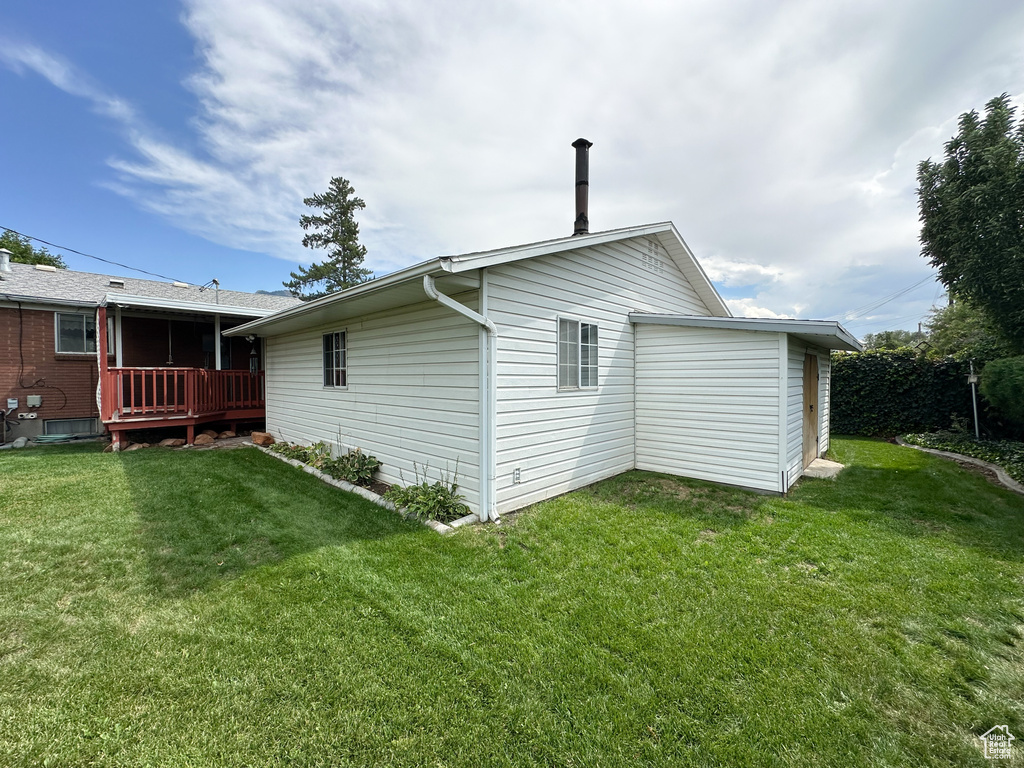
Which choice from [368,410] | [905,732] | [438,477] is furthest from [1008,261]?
[368,410]

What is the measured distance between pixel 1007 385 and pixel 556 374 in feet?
28.9

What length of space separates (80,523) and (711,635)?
620cm

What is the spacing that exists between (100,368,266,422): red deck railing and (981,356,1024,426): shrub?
633 inches

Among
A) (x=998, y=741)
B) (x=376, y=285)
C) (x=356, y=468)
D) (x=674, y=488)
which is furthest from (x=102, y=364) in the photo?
(x=998, y=741)

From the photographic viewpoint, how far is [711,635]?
8.71 feet

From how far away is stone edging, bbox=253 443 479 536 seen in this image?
4438 mm

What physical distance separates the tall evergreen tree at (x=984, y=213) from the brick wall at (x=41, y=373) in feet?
69.1

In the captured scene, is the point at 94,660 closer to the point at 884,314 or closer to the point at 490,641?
the point at 490,641

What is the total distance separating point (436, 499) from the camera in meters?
4.80

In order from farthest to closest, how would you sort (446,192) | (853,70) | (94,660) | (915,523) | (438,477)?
(446,192) < (853,70) < (438,477) < (915,523) < (94,660)

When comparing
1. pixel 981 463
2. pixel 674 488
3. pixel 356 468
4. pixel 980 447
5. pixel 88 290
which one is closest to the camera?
pixel 674 488

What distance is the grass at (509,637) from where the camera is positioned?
190 cm

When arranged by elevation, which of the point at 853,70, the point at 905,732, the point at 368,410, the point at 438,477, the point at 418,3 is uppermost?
the point at 418,3

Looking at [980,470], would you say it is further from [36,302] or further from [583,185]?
[36,302]
